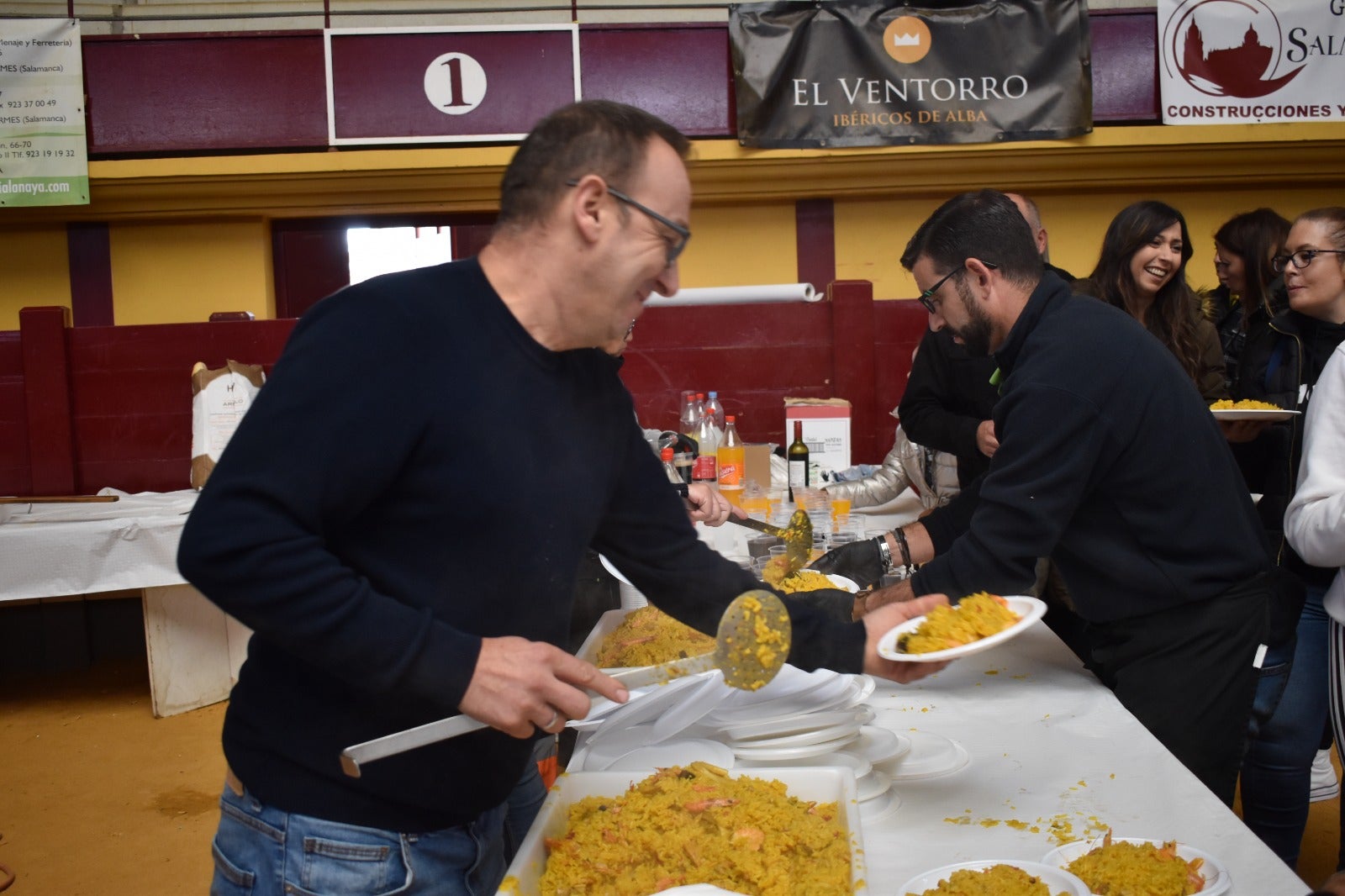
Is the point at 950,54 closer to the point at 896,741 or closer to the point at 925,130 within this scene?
the point at 925,130

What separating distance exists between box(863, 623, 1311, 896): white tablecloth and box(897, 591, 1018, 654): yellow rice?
0.29m

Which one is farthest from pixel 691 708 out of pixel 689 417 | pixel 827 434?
pixel 689 417

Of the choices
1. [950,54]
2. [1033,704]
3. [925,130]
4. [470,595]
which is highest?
[950,54]

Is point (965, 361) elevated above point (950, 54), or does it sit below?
below

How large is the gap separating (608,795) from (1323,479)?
1773mm

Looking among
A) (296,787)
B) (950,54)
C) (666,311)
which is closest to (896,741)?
(296,787)

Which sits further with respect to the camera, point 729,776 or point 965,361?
point 965,361

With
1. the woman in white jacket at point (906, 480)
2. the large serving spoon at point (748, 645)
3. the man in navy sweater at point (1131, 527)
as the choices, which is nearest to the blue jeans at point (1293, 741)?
the man in navy sweater at point (1131, 527)

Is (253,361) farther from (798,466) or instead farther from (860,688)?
(860,688)

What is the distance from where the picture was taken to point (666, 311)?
682cm

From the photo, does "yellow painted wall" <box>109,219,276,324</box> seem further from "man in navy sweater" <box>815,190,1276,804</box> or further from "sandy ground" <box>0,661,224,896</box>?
"man in navy sweater" <box>815,190,1276,804</box>

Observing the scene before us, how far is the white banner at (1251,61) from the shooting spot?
23.1 feet

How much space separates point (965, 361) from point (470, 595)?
303 centimetres

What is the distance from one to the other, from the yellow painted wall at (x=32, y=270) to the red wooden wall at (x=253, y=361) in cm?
128
